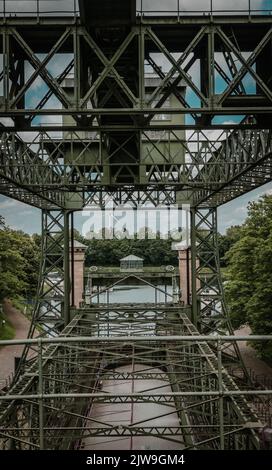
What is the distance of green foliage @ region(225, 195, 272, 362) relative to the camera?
22.0m

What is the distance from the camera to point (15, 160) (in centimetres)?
1499

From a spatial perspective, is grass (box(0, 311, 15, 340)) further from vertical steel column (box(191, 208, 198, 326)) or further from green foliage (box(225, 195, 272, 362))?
vertical steel column (box(191, 208, 198, 326))

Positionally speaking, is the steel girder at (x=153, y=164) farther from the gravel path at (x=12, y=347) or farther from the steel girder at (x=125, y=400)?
the gravel path at (x=12, y=347)

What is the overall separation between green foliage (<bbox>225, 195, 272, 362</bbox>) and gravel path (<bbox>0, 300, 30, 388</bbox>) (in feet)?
42.2

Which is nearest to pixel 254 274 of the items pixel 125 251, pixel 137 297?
pixel 137 297

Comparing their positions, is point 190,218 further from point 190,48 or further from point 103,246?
point 103,246

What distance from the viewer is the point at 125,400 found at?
14.2 meters

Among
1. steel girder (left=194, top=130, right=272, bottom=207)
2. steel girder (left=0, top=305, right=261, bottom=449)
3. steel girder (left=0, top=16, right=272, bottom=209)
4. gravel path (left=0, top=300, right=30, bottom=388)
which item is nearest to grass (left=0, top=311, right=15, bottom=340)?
gravel path (left=0, top=300, right=30, bottom=388)

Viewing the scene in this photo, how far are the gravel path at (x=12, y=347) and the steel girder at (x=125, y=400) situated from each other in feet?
21.1

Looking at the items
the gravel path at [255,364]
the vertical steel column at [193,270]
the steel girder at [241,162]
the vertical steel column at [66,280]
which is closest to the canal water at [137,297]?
the vertical steel column at [193,270]

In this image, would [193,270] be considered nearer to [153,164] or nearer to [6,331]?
[153,164]

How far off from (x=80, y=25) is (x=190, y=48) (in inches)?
78.8
